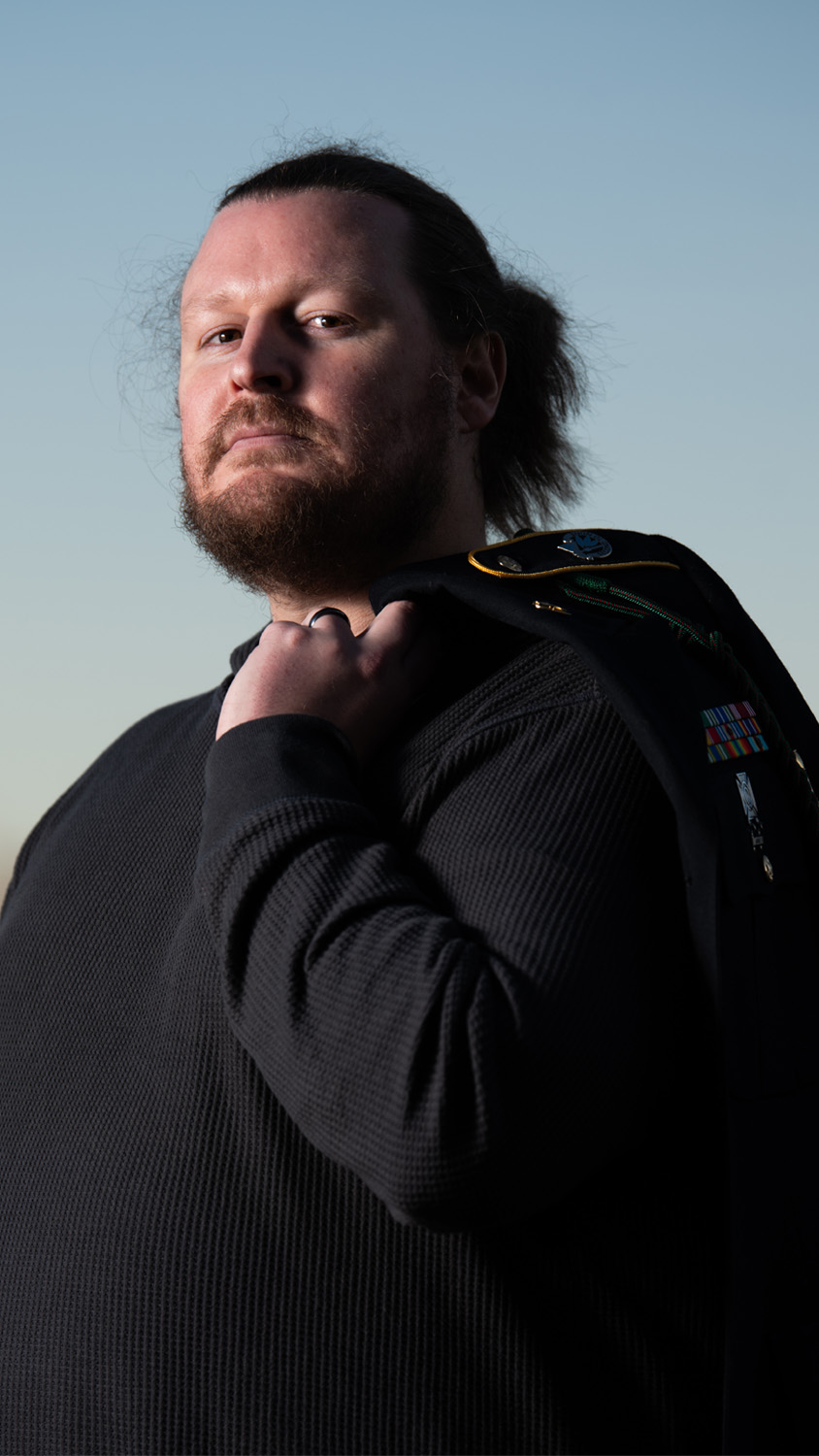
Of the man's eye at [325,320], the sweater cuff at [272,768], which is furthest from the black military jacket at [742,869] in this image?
the man's eye at [325,320]

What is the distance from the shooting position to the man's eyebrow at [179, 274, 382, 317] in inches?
77.5

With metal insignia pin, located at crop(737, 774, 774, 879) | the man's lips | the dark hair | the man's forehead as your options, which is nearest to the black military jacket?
metal insignia pin, located at crop(737, 774, 774, 879)

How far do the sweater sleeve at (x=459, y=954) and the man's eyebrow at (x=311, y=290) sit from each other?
906 millimetres

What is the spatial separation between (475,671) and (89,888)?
0.66 metres

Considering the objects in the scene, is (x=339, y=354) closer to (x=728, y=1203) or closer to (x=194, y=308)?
(x=194, y=308)

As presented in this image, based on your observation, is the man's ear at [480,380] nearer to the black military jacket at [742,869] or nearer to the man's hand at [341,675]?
the black military jacket at [742,869]

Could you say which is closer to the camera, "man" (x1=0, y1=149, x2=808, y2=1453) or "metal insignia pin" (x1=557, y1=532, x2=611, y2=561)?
"man" (x1=0, y1=149, x2=808, y2=1453)

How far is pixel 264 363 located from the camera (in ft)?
6.26

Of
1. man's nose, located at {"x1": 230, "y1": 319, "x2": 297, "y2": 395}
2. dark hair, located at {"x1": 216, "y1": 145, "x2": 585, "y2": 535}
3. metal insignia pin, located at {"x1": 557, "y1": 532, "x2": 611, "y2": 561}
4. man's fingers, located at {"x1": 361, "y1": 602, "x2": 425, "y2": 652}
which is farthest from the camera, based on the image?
dark hair, located at {"x1": 216, "y1": 145, "x2": 585, "y2": 535}

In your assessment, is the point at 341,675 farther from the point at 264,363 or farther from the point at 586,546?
the point at 264,363

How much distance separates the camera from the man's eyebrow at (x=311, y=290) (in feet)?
6.46

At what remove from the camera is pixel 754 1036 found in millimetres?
1290

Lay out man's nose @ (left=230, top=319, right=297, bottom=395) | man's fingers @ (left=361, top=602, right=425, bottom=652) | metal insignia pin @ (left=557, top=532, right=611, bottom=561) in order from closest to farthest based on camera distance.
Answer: man's fingers @ (left=361, top=602, right=425, bottom=652) → metal insignia pin @ (left=557, top=532, right=611, bottom=561) → man's nose @ (left=230, top=319, right=297, bottom=395)

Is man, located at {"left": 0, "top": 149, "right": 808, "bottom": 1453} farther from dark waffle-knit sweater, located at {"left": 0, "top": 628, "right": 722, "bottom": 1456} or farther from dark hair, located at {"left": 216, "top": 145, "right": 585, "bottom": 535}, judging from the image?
dark hair, located at {"left": 216, "top": 145, "right": 585, "bottom": 535}
